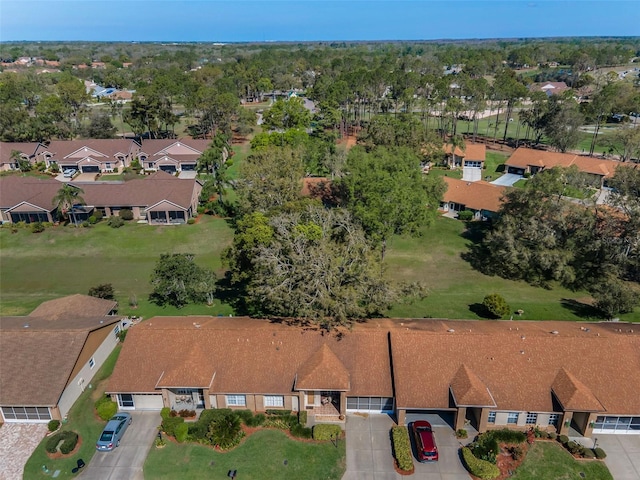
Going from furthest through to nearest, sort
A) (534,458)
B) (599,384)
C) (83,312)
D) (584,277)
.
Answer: (584,277), (83,312), (599,384), (534,458)

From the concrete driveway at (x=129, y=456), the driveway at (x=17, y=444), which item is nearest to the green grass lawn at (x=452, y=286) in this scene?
the concrete driveway at (x=129, y=456)

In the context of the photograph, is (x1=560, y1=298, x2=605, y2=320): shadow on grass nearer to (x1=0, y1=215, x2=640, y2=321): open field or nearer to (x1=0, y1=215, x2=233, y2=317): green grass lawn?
(x1=0, y1=215, x2=640, y2=321): open field

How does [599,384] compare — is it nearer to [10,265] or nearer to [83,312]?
[83,312]

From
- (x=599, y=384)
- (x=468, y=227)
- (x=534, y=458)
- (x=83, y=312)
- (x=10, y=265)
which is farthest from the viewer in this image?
(x=468, y=227)

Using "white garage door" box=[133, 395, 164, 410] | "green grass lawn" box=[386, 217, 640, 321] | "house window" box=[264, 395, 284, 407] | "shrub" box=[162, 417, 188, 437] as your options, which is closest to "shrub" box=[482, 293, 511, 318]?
"green grass lawn" box=[386, 217, 640, 321]

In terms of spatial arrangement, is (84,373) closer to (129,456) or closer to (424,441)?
(129,456)

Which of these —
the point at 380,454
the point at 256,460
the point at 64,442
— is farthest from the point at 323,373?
the point at 64,442

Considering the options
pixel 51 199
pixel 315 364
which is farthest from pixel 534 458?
pixel 51 199
